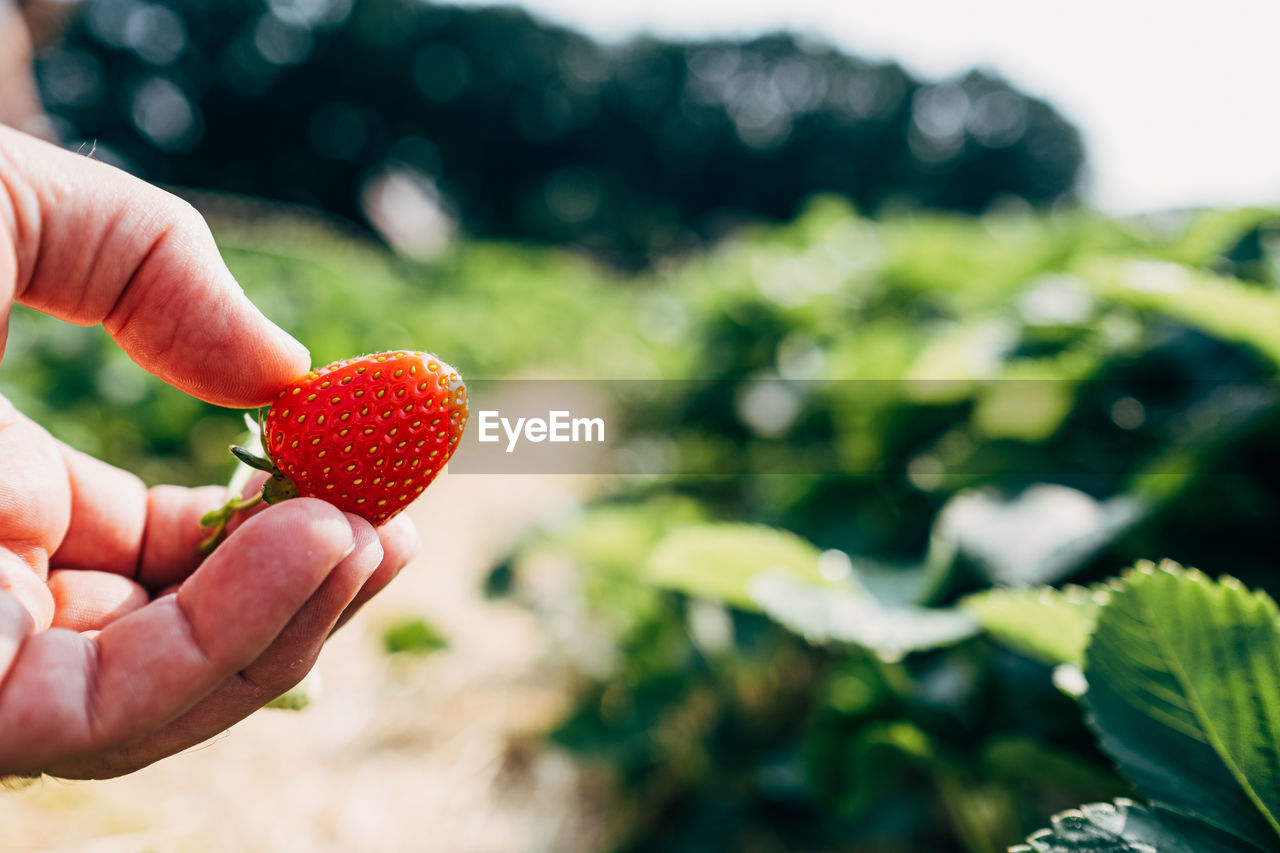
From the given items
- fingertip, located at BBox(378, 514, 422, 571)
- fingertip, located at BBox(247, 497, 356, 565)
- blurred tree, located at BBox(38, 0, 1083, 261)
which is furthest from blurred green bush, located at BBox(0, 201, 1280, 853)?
blurred tree, located at BBox(38, 0, 1083, 261)

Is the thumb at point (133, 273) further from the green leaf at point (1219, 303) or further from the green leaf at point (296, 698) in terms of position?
the green leaf at point (1219, 303)

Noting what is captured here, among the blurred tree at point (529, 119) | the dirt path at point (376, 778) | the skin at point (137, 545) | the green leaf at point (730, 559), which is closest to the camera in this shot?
the skin at point (137, 545)

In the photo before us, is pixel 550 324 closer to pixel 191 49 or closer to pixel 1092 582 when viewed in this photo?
pixel 1092 582

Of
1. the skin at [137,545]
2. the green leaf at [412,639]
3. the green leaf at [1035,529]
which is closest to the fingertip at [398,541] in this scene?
the skin at [137,545]

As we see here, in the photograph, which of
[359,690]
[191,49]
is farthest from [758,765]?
[191,49]

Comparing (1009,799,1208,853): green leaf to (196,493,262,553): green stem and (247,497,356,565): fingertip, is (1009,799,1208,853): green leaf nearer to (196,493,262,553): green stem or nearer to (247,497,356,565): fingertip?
(247,497,356,565): fingertip
